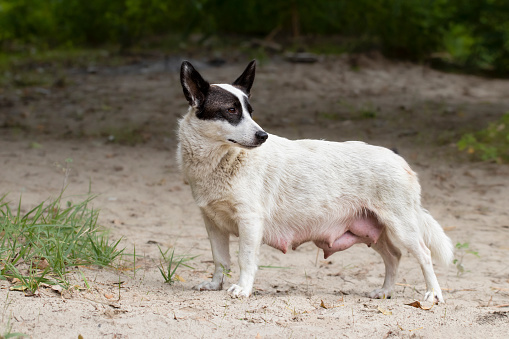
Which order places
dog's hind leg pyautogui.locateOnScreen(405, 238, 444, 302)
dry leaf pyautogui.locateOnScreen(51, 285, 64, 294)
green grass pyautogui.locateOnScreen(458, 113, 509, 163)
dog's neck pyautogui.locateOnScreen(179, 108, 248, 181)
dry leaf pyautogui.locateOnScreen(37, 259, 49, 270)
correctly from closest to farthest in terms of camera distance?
dry leaf pyautogui.locateOnScreen(51, 285, 64, 294)
dry leaf pyautogui.locateOnScreen(37, 259, 49, 270)
dog's neck pyautogui.locateOnScreen(179, 108, 248, 181)
dog's hind leg pyautogui.locateOnScreen(405, 238, 444, 302)
green grass pyautogui.locateOnScreen(458, 113, 509, 163)

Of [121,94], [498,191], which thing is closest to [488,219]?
[498,191]

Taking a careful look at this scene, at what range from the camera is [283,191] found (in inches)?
176

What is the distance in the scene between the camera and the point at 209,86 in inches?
171

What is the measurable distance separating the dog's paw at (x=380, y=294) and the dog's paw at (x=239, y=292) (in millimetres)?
1002

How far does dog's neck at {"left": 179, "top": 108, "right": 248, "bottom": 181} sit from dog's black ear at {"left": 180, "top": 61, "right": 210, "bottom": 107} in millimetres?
119

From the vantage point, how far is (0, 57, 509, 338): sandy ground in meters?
3.61

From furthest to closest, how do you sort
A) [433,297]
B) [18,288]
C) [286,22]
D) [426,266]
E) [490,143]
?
[286,22] < [490,143] < [426,266] < [433,297] < [18,288]

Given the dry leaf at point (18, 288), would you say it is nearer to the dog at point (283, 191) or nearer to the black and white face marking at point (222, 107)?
the dog at point (283, 191)

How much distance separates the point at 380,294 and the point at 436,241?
0.60m

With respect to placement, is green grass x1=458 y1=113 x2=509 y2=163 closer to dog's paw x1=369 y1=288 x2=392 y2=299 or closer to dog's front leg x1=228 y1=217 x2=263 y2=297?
dog's paw x1=369 y1=288 x2=392 y2=299

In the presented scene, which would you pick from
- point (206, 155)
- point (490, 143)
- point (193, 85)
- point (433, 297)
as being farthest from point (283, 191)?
point (490, 143)

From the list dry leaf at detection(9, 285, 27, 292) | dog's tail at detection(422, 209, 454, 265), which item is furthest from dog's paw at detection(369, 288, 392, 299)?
dry leaf at detection(9, 285, 27, 292)

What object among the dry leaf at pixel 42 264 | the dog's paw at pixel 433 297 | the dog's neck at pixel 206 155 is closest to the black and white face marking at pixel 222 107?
the dog's neck at pixel 206 155

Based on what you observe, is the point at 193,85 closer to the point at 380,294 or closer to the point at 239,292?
the point at 239,292
